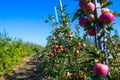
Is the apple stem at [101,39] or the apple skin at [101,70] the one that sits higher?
the apple stem at [101,39]

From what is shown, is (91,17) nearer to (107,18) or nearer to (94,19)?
(94,19)

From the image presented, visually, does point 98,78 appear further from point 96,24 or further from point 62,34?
point 62,34

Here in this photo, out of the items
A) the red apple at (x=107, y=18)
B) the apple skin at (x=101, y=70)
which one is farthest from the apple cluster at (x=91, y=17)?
the apple skin at (x=101, y=70)

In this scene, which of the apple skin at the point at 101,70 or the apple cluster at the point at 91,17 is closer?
the apple skin at the point at 101,70

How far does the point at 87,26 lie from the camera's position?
2.53 m

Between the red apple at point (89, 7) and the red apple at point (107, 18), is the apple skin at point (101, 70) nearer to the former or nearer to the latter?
the red apple at point (107, 18)

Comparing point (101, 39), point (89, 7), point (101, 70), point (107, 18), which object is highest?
point (89, 7)

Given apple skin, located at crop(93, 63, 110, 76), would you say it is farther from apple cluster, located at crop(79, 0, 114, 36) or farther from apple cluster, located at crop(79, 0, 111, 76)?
apple cluster, located at crop(79, 0, 114, 36)

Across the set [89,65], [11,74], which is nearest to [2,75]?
[11,74]

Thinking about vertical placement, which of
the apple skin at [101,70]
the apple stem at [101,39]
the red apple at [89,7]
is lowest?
the apple skin at [101,70]

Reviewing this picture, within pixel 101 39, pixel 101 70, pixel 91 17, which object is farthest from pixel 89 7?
pixel 101 70

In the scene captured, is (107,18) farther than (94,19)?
No

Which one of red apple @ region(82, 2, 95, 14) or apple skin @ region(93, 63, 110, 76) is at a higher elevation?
red apple @ region(82, 2, 95, 14)

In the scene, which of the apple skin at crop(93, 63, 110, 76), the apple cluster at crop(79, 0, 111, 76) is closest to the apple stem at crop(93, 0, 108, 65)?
the apple cluster at crop(79, 0, 111, 76)
